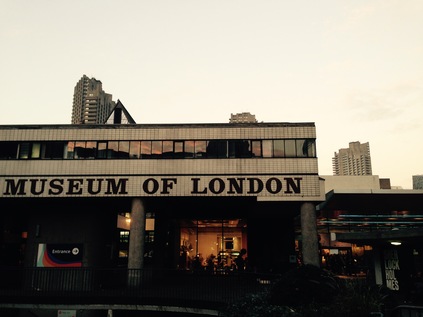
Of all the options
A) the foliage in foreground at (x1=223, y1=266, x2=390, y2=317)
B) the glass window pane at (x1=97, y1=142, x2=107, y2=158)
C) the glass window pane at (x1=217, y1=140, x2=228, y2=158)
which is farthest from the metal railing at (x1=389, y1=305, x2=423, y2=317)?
the glass window pane at (x1=97, y1=142, x2=107, y2=158)

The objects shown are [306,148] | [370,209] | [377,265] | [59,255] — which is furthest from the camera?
[370,209]

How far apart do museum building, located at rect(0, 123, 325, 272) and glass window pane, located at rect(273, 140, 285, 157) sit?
0.25 ft

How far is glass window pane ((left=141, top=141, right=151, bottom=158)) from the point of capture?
1153 inches

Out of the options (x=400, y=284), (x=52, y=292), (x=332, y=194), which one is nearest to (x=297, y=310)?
(x=400, y=284)

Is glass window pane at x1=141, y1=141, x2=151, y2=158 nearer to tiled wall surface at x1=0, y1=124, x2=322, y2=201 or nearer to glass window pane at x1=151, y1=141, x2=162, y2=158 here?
glass window pane at x1=151, y1=141, x2=162, y2=158

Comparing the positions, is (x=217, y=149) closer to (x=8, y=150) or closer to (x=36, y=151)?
(x=36, y=151)

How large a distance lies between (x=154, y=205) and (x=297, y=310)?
2118 centimetres

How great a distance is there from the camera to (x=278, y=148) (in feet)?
95.5

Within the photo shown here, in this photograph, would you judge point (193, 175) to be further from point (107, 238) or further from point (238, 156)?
point (107, 238)

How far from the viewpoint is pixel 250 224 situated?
37.4 meters

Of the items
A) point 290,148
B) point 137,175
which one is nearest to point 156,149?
point 137,175

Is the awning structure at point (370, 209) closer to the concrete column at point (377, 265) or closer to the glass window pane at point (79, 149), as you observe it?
the concrete column at point (377, 265)

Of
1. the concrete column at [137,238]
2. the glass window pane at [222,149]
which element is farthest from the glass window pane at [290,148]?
the concrete column at [137,238]

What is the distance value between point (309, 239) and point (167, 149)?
1247 cm
